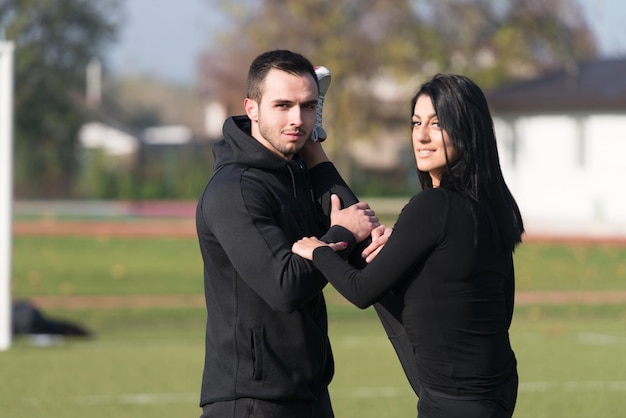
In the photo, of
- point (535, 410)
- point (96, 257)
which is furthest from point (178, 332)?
point (96, 257)

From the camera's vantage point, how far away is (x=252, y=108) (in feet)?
14.1

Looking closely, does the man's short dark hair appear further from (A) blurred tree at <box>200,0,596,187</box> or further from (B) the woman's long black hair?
(A) blurred tree at <box>200,0,596,187</box>

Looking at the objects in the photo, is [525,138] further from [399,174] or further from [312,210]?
[312,210]

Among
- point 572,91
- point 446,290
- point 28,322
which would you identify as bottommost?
point 28,322

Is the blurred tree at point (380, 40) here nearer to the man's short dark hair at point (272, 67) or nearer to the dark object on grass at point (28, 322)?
the dark object on grass at point (28, 322)

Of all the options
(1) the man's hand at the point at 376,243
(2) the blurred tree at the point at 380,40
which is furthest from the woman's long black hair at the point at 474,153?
(2) the blurred tree at the point at 380,40

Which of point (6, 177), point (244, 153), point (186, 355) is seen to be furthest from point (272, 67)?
point (6, 177)

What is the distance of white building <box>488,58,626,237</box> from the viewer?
3822 centimetres

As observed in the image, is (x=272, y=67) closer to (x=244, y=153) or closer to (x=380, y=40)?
(x=244, y=153)

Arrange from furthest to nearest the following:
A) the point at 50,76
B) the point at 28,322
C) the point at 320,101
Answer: the point at 50,76, the point at 28,322, the point at 320,101

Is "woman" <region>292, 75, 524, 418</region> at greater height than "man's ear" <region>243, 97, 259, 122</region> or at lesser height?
lesser

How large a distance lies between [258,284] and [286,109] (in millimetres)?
649

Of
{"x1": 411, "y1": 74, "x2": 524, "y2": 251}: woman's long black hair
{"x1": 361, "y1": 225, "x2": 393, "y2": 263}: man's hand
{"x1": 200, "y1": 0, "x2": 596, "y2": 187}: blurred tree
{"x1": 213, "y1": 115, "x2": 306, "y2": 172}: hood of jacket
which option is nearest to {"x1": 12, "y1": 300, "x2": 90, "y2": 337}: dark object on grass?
{"x1": 213, "y1": 115, "x2": 306, "y2": 172}: hood of jacket

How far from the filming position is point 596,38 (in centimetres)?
5759
